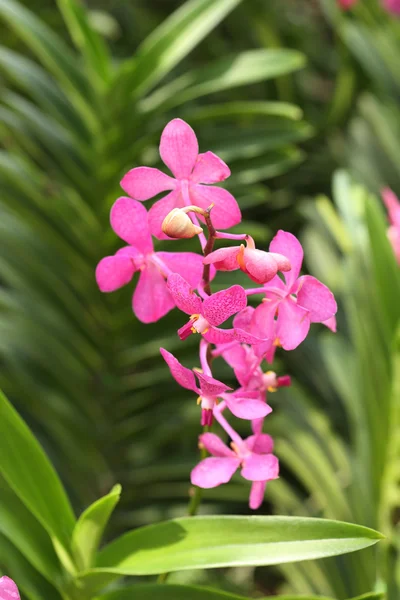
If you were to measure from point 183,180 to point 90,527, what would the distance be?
0.19 metres

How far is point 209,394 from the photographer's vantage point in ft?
0.97

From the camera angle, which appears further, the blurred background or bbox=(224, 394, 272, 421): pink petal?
the blurred background

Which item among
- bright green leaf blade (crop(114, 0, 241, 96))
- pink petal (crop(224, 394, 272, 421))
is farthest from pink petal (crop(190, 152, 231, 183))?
bright green leaf blade (crop(114, 0, 241, 96))

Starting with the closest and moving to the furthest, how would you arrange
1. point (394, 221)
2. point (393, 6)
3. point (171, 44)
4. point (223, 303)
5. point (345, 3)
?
point (223, 303) → point (394, 221) → point (171, 44) → point (345, 3) → point (393, 6)

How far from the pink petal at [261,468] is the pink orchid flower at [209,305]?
0.22 ft

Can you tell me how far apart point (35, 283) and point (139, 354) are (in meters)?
0.14

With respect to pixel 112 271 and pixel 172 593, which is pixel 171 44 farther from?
pixel 172 593

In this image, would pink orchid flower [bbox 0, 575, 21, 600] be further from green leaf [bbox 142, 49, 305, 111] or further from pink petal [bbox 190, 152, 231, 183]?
green leaf [bbox 142, 49, 305, 111]

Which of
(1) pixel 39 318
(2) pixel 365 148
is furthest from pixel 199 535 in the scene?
(2) pixel 365 148

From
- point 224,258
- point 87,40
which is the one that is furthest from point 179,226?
point 87,40

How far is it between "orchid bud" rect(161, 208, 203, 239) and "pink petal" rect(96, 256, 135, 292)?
0.06 m

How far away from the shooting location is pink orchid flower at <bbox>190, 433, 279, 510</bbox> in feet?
1.03

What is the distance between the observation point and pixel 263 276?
287 mm

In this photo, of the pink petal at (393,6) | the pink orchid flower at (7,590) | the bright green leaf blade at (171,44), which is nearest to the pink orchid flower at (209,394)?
the pink orchid flower at (7,590)
